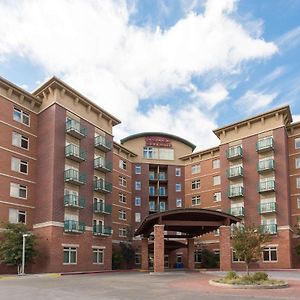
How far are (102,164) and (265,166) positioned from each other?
18658mm

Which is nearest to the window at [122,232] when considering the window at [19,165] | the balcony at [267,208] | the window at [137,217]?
the window at [137,217]

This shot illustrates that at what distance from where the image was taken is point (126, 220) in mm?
58812

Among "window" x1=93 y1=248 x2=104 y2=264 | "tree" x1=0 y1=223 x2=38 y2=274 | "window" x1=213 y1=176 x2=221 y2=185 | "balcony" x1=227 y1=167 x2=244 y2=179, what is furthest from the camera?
"window" x1=213 y1=176 x2=221 y2=185

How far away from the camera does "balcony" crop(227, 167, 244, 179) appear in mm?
50094

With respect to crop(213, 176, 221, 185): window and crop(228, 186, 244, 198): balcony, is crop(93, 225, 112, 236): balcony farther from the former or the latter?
crop(213, 176, 221, 185): window

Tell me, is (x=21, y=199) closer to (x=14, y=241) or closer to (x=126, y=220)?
(x=14, y=241)

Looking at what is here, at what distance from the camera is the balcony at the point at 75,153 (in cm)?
3950

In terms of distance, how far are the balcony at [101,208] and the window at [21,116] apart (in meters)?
10.9

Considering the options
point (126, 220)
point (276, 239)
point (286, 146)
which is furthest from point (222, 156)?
point (126, 220)

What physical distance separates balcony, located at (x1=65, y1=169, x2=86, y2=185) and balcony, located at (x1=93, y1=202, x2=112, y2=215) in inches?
128

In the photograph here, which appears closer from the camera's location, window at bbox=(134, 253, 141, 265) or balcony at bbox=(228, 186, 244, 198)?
balcony at bbox=(228, 186, 244, 198)

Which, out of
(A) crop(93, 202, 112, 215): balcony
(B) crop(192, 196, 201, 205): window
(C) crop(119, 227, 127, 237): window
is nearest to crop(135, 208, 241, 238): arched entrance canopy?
(A) crop(93, 202, 112, 215): balcony

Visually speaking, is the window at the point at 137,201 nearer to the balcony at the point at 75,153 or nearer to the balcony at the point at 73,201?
the balcony at the point at 75,153

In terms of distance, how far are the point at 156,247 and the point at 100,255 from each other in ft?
38.9
